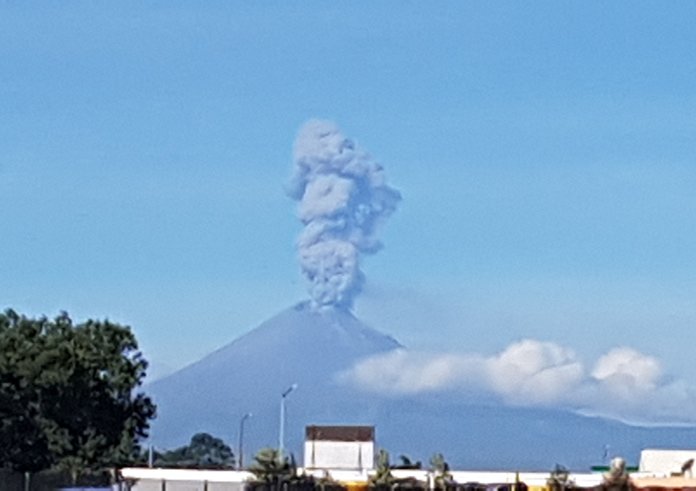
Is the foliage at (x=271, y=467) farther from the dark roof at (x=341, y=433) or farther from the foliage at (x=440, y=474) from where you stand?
the dark roof at (x=341, y=433)

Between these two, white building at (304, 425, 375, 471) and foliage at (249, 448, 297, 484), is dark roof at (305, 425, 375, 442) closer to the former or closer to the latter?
white building at (304, 425, 375, 471)

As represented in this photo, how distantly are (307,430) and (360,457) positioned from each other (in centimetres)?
972

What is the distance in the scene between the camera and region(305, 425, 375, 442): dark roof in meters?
142

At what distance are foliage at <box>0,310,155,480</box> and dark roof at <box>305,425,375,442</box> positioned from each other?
34470 millimetres

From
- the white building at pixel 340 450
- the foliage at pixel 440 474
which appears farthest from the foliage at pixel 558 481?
the white building at pixel 340 450

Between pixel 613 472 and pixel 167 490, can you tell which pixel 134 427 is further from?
pixel 613 472

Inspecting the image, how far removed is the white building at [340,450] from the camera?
136m

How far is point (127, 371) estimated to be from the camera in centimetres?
10838

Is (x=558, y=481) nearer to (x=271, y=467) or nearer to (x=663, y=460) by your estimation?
(x=271, y=467)

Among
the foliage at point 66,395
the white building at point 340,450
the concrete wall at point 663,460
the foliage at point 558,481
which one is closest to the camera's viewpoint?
the foliage at point 558,481

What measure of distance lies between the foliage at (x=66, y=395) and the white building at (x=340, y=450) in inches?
1080

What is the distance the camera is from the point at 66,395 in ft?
347

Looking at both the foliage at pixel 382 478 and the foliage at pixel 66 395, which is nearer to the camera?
the foliage at pixel 382 478

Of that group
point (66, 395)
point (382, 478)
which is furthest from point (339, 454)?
point (382, 478)
